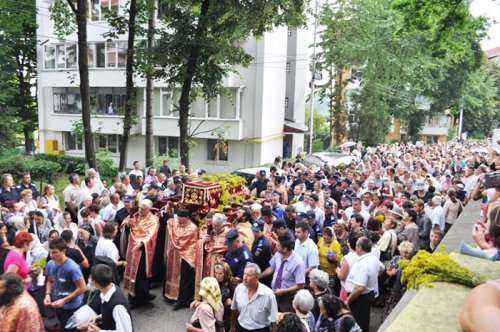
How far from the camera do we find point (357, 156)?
25.3 meters

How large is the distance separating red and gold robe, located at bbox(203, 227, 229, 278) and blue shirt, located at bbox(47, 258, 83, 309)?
2330 mm

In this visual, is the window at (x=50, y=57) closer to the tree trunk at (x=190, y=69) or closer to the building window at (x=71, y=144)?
the building window at (x=71, y=144)

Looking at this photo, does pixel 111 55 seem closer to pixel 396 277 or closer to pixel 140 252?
pixel 140 252

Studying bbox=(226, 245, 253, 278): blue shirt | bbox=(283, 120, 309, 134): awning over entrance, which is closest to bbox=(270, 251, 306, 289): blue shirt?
bbox=(226, 245, 253, 278): blue shirt

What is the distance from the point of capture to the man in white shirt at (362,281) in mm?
5707

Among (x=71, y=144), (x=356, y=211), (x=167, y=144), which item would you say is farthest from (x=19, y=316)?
(x=71, y=144)

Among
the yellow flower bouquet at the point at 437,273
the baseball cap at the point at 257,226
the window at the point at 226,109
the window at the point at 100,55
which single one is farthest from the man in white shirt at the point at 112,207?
the window at the point at 100,55

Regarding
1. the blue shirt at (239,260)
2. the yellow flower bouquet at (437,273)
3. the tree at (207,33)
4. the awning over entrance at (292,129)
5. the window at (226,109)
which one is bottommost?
the blue shirt at (239,260)

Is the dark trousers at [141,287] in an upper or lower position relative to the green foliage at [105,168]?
lower

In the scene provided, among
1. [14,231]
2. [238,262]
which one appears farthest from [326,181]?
[14,231]

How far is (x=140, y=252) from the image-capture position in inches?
311

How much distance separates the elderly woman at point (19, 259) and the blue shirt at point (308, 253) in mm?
3941

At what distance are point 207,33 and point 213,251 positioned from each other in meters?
10.6

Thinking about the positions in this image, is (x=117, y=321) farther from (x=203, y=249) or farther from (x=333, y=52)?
(x=333, y=52)
